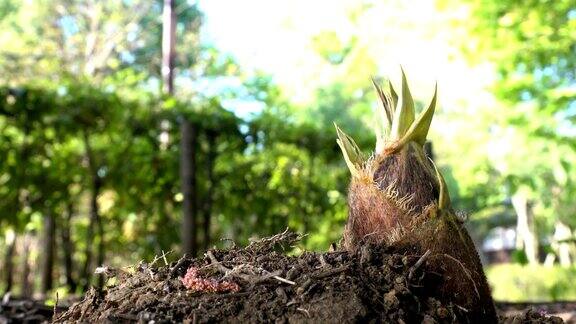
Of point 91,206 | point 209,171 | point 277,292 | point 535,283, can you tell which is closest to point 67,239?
point 91,206

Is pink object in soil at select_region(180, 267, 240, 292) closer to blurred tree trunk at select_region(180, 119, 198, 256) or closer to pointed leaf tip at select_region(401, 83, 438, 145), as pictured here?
pointed leaf tip at select_region(401, 83, 438, 145)

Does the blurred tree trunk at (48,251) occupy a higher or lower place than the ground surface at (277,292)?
higher

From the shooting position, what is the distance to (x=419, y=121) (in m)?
1.87

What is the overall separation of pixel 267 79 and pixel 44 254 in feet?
26.5

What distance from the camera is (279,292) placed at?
1568 millimetres

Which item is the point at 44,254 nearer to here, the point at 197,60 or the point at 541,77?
the point at 541,77

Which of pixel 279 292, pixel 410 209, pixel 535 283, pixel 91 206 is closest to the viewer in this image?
pixel 279 292

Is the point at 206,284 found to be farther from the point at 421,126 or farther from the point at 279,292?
the point at 421,126

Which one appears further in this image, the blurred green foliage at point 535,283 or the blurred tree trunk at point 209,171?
the blurred green foliage at point 535,283

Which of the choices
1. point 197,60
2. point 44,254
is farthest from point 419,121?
point 197,60

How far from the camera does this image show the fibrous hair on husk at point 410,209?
1.79 metres

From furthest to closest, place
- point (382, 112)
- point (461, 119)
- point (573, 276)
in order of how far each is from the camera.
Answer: point (461, 119) → point (573, 276) → point (382, 112)

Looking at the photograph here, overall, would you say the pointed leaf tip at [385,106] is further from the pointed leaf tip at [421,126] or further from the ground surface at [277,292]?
the ground surface at [277,292]

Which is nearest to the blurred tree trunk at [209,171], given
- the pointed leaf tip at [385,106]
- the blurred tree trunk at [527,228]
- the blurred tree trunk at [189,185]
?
the blurred tree trunk at [189,185]
